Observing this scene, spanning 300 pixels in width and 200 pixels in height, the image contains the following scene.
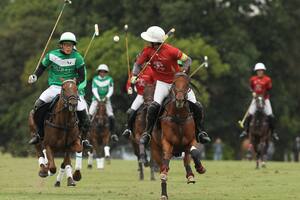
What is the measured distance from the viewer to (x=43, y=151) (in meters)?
21.7

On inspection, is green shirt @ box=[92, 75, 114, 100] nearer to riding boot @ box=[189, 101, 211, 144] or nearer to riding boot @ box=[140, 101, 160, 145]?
riding boot @ box=[140, 101, 160, 145]

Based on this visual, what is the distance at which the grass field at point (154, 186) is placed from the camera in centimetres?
1892

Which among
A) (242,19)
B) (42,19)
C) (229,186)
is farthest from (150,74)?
(42,19)

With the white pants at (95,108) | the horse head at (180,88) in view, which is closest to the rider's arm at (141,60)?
the horse head at (180,88)

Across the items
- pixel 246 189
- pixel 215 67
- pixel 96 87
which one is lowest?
pixel 246 189

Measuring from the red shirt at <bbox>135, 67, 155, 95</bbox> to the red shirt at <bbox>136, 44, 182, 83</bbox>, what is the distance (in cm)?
464

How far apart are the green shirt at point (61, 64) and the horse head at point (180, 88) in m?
2.92

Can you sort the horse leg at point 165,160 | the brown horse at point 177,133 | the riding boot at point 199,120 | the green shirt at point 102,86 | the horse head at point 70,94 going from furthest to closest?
the green shirt at point 102,86
the horse head at point 70,94
the riding boot at point 199,120
the brown horse at point 177,133
the horse leg at point 165,160

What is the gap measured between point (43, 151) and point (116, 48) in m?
42.5

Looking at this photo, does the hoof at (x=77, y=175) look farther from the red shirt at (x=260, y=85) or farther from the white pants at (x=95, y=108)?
the red shirt at (x=260, y=85)

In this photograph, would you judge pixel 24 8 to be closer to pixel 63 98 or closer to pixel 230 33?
pixel 230 33

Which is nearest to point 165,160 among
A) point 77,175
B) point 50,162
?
point 50,162

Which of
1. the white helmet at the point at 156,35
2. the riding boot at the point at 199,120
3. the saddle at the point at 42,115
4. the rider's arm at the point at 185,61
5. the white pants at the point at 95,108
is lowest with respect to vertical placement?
the riding boot at the point at 199,120

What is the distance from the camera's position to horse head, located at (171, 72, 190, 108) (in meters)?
18.1
